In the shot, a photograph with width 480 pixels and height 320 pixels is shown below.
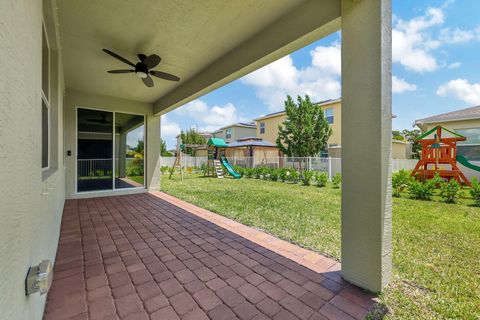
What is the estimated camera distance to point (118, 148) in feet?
22.0

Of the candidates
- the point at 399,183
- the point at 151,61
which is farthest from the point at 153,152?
the point at 399,183

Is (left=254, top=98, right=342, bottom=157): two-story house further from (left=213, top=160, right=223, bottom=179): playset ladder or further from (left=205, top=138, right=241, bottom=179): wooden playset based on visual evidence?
(left=213, top=160, right=223, bottom=179): playset ladder

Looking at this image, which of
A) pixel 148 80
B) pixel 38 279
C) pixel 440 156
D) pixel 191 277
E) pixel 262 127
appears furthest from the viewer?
pixel 262 127

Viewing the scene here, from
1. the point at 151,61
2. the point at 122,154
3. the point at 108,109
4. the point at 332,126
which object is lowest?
the point at 122,154

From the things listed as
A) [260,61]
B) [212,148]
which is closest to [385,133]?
[260,61]

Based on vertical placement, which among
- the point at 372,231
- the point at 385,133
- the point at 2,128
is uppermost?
the point at 385,133

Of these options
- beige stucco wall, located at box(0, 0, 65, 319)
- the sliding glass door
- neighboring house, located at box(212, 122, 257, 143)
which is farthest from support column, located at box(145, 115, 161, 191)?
neighboring house, located at box(212, 122, 257, 143)

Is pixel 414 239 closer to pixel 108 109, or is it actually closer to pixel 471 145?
pixel 108 109

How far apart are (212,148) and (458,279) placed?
1198 cm

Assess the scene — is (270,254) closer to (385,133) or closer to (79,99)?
(385,133)

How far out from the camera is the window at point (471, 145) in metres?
8.84

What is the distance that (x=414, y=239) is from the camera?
3256mm

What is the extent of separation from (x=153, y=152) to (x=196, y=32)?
491 centimetres

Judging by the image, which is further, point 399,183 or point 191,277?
point 399,183
